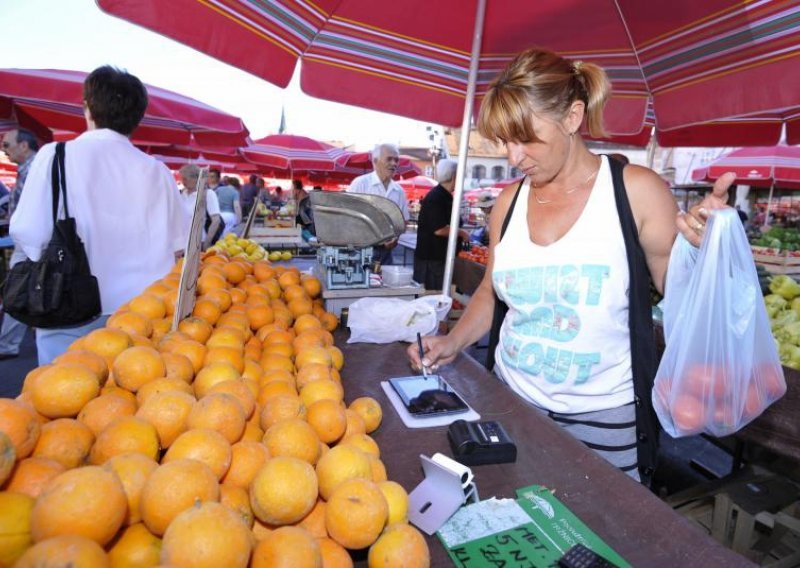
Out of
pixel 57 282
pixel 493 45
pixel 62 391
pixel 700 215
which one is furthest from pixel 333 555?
pixel 493 45

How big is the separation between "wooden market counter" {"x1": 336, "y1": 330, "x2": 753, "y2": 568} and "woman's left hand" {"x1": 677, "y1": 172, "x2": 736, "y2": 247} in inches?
28.4

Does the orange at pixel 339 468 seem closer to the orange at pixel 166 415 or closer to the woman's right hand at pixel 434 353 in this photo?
the orange at pixel 166 415

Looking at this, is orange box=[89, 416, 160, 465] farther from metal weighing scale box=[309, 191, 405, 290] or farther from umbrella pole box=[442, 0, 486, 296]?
umbrella pole box=[442, 0, 486, 296]

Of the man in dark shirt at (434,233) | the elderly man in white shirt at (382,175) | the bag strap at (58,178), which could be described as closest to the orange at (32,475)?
the bag strap at (58,178)

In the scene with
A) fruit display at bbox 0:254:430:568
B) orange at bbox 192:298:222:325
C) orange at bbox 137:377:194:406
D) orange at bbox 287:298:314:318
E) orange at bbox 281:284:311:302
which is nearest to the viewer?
fruit display at bbox 0:254:430:568

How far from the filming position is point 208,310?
187cm

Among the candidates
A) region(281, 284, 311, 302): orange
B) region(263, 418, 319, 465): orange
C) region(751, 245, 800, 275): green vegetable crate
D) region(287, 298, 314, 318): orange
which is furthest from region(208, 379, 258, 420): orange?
region(751, 245, 800, 275): green vegetable crate

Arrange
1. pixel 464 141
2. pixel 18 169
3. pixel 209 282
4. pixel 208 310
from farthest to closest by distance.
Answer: pixel 18 169 → pixel 464 141 → pixel 209 282 → pixel 208 310

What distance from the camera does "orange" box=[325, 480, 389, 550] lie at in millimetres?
859

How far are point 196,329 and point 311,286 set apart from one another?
3.27 ft

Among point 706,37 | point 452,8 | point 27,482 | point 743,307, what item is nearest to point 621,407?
point 743,307

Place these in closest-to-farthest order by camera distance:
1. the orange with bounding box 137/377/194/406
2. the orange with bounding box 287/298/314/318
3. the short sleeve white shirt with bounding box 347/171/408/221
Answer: the orange with bounding box 137/377/194/406, the orange with bounding box 287/298/314/318, the short sleeve white shirt with bounding box 347/171/408/221

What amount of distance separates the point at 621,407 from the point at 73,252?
8.38ft

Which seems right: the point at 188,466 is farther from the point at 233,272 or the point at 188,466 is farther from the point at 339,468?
the point at 233,272
